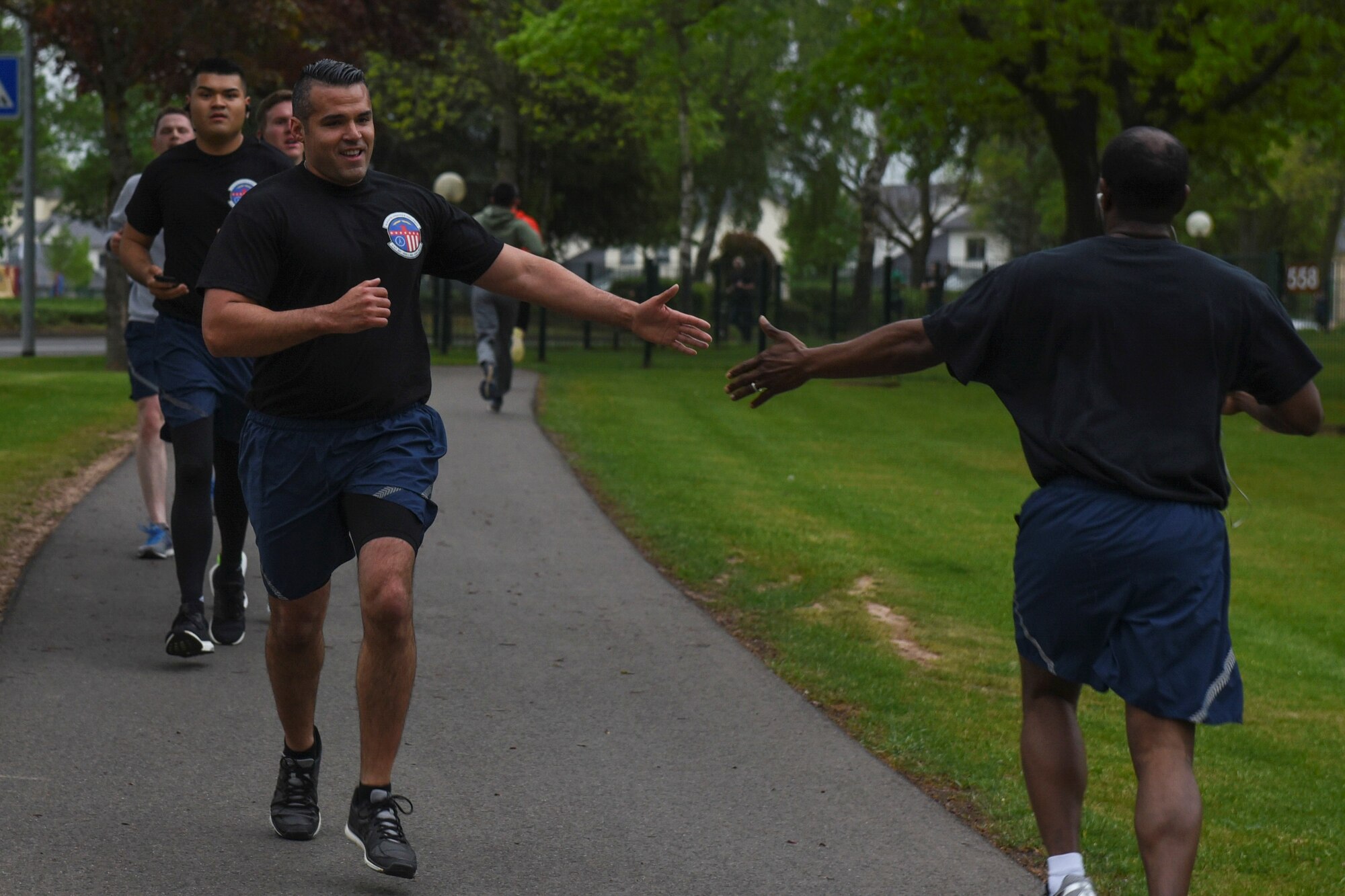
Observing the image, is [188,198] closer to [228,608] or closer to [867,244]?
[228,608]

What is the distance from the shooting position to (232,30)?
65.5 ft

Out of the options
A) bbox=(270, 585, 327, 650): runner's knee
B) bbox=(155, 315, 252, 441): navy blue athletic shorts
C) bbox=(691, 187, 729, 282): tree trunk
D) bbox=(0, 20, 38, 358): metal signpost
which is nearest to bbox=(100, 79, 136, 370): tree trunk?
bbox=(0, 20, 38, 358): metal signpost

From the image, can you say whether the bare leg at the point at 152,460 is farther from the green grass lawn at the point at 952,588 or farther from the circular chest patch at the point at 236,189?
the green grass lawn at the point at 952,588

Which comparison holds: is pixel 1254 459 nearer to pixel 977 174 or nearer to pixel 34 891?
pixel 34 891

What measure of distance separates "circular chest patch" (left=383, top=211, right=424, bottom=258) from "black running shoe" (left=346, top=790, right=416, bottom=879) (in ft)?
4.51

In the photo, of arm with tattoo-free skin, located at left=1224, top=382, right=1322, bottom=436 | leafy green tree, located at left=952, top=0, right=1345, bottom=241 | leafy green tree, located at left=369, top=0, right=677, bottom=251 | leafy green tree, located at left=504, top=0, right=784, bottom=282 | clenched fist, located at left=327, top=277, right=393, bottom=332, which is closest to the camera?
arm with tattoo-free skin, located at left=1224, top=382, right=1322, bottom=436

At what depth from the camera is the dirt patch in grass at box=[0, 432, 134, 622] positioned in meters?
7.95

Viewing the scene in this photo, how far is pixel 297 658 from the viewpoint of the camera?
455 cm

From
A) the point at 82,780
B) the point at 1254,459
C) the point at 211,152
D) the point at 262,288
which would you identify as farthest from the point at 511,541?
the point at 1254,459

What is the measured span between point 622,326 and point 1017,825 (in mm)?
1768

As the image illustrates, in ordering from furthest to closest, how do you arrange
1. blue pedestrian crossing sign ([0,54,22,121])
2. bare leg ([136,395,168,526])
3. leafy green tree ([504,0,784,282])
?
leafy green tree ([504,0,784,282]) → blue pedestrian crossing sign ([0,54,22,121]) → bare leg ([136,395,168,526])

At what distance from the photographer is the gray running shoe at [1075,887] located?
3.77 meters

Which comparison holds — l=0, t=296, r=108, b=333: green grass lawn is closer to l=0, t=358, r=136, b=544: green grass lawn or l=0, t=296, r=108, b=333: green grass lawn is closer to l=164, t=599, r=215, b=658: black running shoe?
l=0, t=358, r=136, b=544: green grass lawn

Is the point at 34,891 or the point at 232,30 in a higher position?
the point at 232,30
